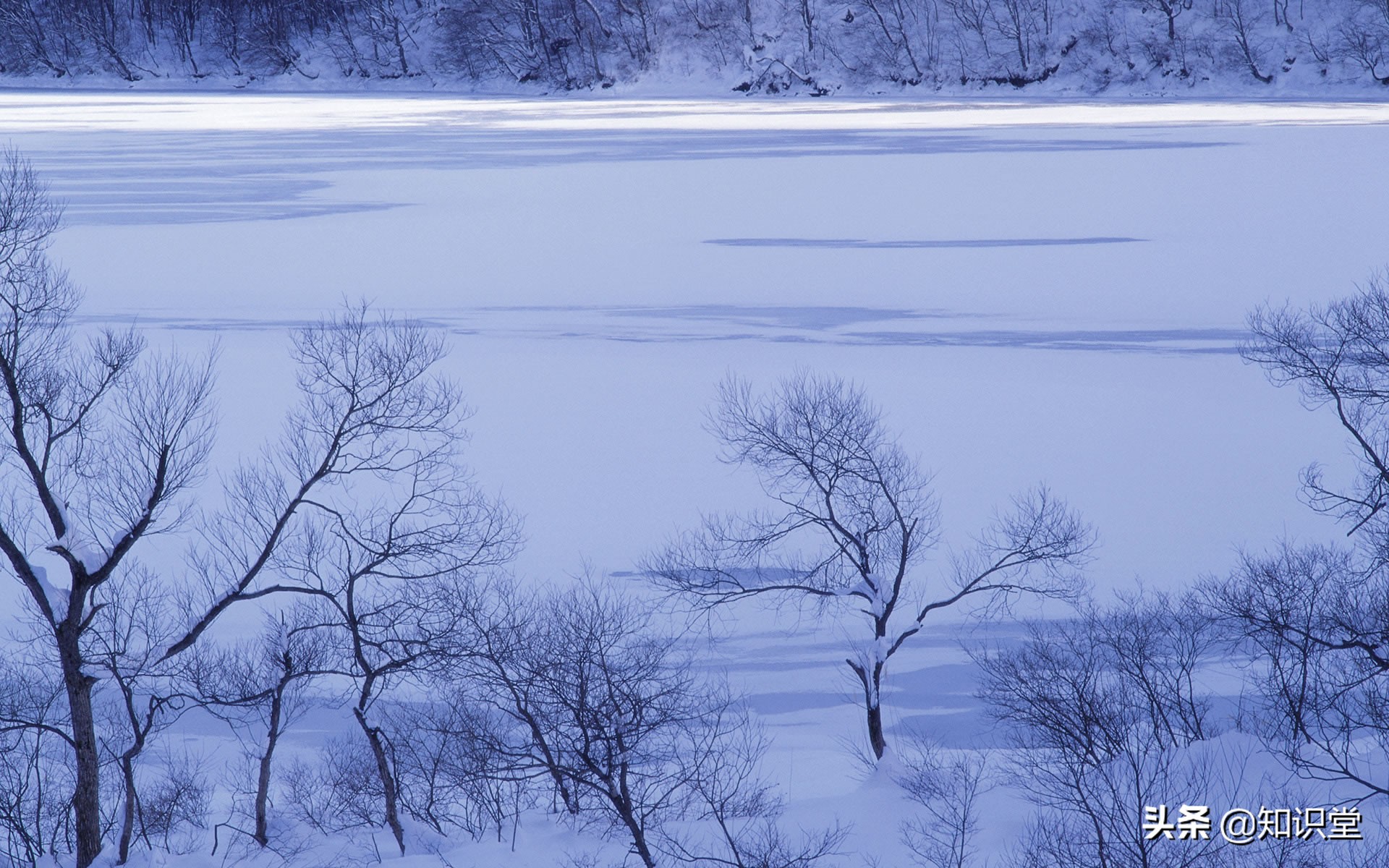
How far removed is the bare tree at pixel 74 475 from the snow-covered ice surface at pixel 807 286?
2.70 meters

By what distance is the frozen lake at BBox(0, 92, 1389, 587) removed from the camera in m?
18.0

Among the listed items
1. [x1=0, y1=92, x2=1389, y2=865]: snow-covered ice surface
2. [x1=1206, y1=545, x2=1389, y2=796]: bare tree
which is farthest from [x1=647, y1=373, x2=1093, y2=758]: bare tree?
[x1=1206, y1=545, x2=1389, y2=796]: bare tree

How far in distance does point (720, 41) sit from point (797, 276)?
30.6 meters

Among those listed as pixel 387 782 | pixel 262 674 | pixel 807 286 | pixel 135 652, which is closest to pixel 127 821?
pixel 387 782

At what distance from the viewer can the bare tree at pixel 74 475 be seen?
11.3m

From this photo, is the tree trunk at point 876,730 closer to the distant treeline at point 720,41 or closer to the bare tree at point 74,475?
the bare tree at point 74,475

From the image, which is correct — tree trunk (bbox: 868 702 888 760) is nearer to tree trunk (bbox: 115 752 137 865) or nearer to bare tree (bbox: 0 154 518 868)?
bare tree (bbox: 0 154 518 868)

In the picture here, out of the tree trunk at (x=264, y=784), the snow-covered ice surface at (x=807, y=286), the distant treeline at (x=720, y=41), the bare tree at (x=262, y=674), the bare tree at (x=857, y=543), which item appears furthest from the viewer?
the distant treeline at (x=720, y=41)

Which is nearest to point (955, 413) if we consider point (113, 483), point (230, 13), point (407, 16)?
point (113, 483)

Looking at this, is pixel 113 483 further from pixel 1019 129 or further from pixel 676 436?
pixel 1019 129

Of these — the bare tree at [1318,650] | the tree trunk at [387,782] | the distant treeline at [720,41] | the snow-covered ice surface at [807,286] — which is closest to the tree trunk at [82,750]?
the tree trunk at [387,782]

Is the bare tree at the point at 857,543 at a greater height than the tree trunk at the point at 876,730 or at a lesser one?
A: greater

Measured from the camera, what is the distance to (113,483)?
1554 cm

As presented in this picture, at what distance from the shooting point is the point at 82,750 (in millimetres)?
11102
